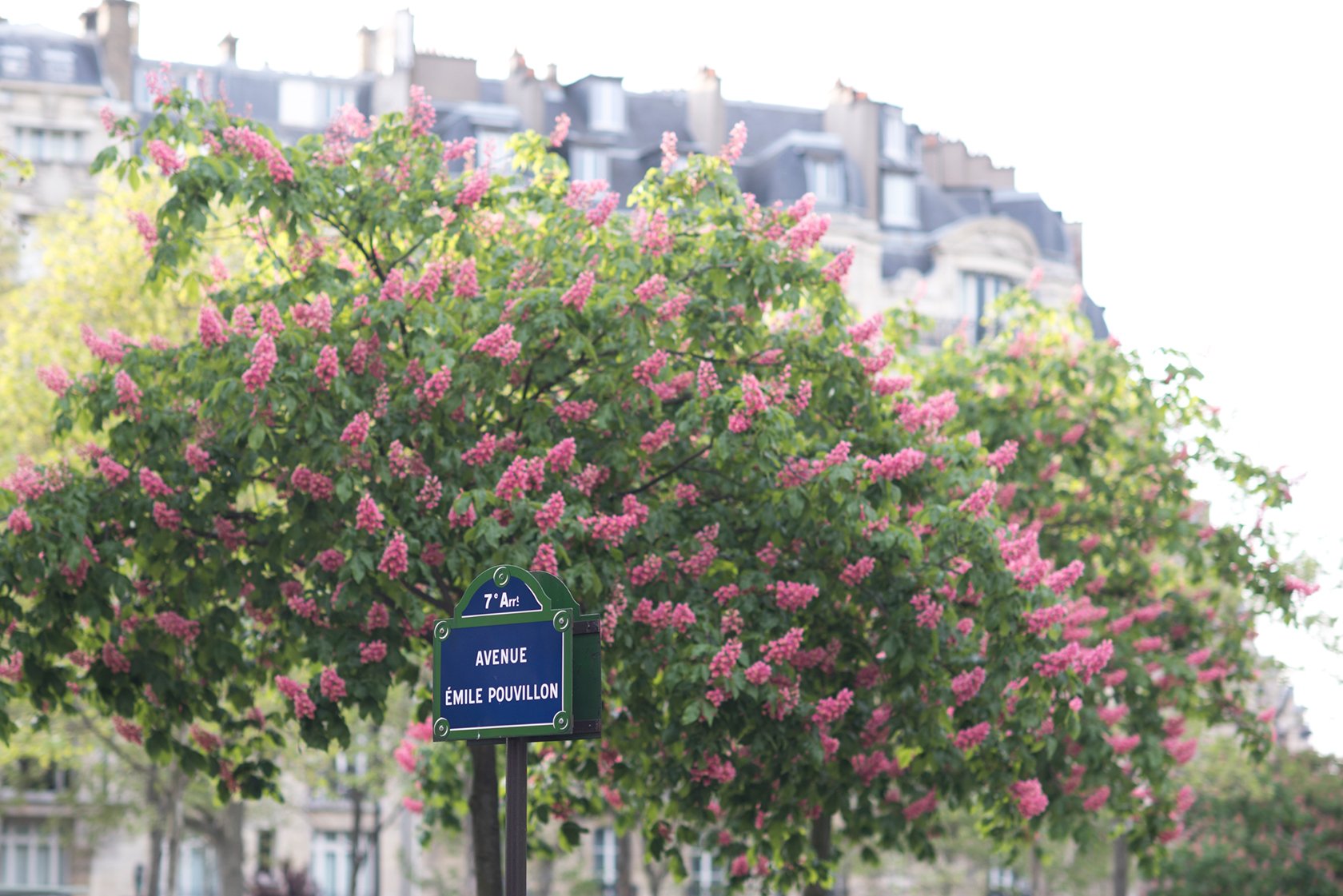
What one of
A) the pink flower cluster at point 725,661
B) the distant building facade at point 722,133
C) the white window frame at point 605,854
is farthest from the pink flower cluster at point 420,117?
the distant building facade at point 722,133

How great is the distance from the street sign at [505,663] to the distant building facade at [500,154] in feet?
136

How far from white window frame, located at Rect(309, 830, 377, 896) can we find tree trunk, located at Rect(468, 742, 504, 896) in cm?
3963

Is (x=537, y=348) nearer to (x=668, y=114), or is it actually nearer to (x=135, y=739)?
(x=135, y=739)

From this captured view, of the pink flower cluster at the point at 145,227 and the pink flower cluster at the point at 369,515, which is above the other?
the pink flower cluster at the point at 145,227

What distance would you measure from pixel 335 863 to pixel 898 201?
28.6m

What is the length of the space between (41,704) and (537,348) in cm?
481

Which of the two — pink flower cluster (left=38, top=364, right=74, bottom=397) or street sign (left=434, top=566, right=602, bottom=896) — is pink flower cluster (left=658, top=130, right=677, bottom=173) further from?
street sign (left=434, top=566, right=602, bottom=896)

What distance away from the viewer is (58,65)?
5797 cm

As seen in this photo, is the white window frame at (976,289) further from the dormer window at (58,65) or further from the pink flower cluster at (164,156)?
the pink flower cluster at (164,156)

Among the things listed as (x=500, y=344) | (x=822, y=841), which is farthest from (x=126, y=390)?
(x=822, y=841)

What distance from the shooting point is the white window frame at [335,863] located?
54875mm

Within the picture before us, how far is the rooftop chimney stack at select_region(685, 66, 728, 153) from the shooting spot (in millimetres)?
64688

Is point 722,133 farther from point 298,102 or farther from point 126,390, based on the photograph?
point 126,390

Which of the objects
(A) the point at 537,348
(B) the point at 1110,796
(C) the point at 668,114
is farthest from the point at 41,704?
(C) the point at 668,114
